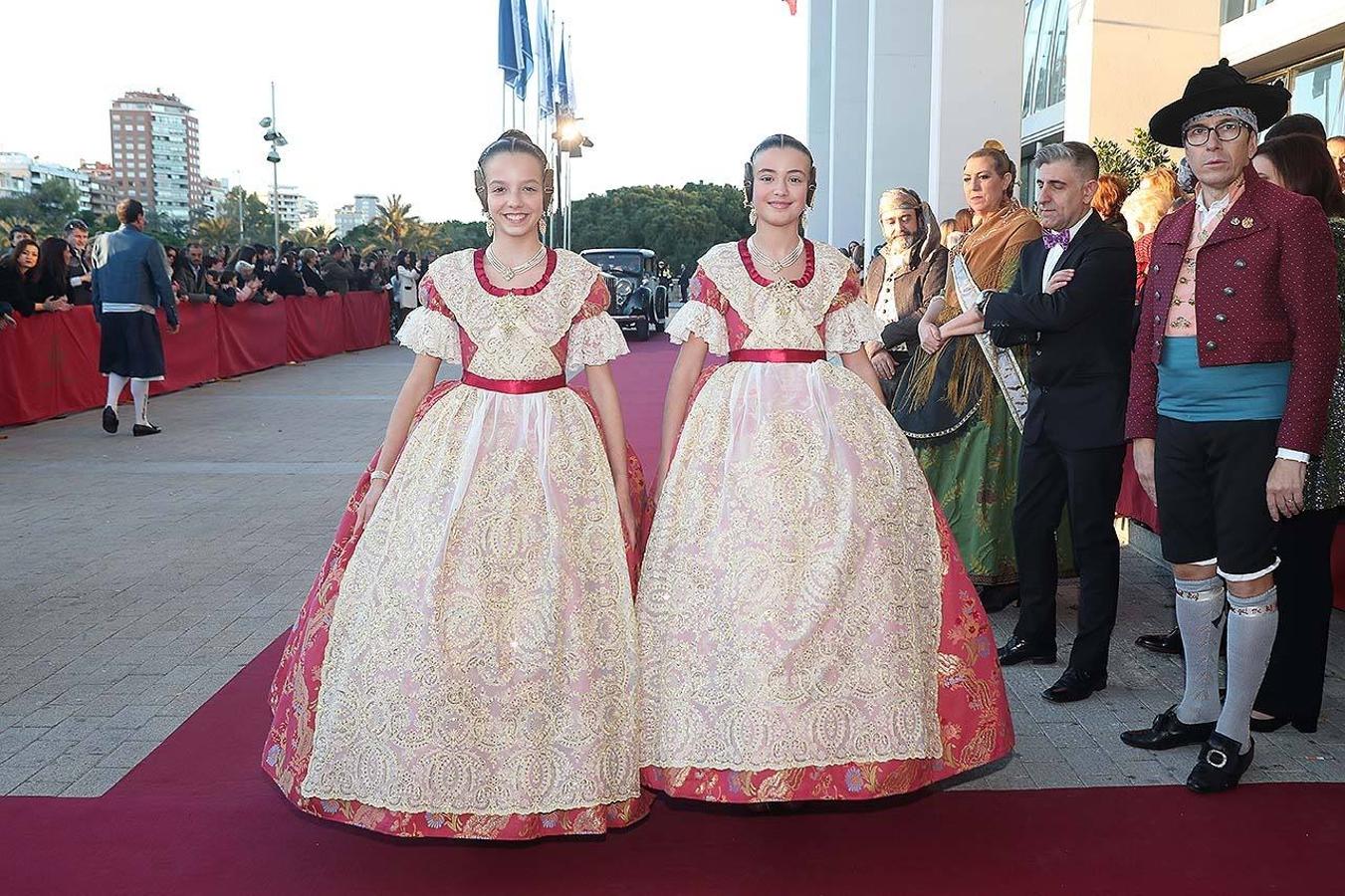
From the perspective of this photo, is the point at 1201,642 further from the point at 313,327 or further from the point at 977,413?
the point at 313,327

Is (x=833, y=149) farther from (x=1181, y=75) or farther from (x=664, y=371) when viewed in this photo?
(x=1181, y=75)

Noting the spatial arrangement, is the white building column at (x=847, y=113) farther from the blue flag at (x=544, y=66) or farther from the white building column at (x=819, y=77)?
the blue flag at (x=544, y=66)

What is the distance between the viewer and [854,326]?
3332 millimetres

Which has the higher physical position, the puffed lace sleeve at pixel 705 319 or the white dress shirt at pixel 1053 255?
the white dress shirt at pixel 1053 255

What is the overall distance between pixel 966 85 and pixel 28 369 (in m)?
8.33

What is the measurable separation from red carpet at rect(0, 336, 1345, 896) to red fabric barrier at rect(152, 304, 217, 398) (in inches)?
399

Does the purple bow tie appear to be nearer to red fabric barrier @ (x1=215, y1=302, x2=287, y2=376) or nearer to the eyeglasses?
the eyeglasses

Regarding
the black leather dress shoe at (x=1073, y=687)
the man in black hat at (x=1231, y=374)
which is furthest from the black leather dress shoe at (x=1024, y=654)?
the man in black hat at (x=1231, y=374)

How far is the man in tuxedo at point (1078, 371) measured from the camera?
394cm

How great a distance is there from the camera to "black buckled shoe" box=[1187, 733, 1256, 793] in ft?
10.9

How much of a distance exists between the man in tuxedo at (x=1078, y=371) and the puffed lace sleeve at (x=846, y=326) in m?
0.89

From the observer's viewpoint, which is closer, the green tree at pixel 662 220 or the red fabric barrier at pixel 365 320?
the red fabric barrier at pixel 365 320

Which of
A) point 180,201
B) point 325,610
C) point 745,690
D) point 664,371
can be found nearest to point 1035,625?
point 745,690

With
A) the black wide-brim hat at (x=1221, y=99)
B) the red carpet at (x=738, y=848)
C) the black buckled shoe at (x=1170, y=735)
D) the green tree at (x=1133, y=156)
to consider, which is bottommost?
the red carpet at (x=738, y=848)
